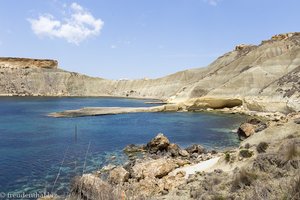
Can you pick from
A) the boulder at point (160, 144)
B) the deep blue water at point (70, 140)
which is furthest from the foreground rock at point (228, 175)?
the deep blue water at point (70, 140)

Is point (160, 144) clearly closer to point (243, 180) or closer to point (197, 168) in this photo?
point (197, 168)

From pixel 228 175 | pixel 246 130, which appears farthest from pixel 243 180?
pixel 246 130

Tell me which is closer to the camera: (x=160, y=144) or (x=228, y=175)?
(x=228, y=175)

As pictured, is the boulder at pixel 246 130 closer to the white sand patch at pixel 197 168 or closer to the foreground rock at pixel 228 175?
the foreground rock at pixel 228 175

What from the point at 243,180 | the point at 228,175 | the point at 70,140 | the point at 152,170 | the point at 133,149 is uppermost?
the point at 243,180

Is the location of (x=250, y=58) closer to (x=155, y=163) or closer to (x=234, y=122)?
(x=234, y=122)

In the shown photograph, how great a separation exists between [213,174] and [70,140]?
942 inches

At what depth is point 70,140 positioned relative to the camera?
4203cm

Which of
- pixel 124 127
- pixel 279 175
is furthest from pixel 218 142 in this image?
pixel 279 175

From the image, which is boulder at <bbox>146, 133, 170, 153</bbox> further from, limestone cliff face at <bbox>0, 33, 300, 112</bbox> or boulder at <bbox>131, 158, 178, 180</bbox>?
limestone cliff face at <bbox>0, 33, 300, 112</bbox>

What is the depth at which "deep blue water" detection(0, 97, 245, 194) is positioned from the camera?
2559 centimetres

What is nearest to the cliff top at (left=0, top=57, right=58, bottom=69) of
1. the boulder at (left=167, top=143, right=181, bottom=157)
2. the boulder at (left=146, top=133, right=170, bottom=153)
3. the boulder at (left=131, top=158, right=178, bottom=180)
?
the boulder at (left=146, top=133, right=170, bottom=153)

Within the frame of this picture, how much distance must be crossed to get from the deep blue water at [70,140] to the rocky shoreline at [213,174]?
2.99 meters

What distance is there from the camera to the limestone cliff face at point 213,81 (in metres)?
81.4
